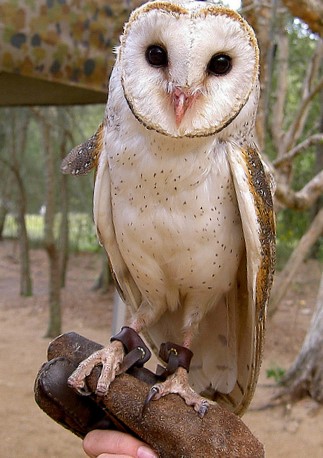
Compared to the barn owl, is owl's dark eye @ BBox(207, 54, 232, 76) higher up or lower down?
higher up

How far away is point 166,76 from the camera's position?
119 cm

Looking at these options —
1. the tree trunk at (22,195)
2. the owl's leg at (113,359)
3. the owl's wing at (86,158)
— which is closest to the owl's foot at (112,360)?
the owl's leg at (113,359)

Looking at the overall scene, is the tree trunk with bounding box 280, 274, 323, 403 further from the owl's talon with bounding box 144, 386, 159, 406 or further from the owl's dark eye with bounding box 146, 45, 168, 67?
the owl's dark eye with bounding box 146, 45, 168, 67

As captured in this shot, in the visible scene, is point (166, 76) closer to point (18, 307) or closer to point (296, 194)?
point (296, 194)

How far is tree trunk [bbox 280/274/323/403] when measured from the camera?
12.4 feet

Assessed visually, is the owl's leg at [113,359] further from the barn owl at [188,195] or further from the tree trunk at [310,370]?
the tree trunk at [310,370]

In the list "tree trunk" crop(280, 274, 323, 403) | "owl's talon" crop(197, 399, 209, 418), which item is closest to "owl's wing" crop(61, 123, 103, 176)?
"owl's talon" crop(197, 399, 209, 418)

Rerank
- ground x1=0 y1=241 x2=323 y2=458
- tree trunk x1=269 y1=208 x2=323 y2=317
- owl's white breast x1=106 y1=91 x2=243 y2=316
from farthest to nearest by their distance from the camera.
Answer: tree trunk x1=269 y1=208 x2=323 y2=317
ground x1=0 y1=241 x2=323 y2=458
owl's white breast x1=106 y1=91 x2=243 y2=316

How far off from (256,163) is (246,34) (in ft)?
1.09

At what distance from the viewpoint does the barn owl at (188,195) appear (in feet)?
3.83

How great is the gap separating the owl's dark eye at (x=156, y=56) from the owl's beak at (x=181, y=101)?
8cm

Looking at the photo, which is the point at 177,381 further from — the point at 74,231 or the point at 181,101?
the point at 74,231

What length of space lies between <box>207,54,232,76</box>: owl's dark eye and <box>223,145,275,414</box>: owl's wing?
0.19 m

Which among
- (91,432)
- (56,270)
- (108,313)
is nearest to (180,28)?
(91,432)
